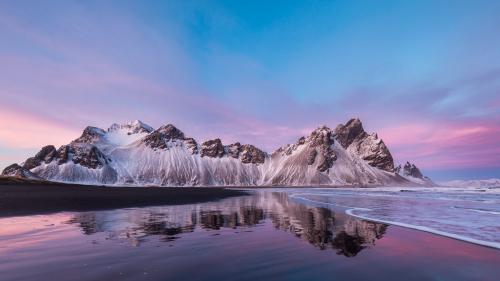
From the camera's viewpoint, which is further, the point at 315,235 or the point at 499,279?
the point at 315,235

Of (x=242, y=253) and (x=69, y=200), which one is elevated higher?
(x=69, y=200)

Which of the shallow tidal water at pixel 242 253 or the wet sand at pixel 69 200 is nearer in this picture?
the shallow tidal water at pixel 242 253

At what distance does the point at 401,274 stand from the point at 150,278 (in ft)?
23.4

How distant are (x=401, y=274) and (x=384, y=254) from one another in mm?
3018

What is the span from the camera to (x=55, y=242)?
50.0ft

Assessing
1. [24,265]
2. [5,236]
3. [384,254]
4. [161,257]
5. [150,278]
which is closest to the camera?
[150,278]

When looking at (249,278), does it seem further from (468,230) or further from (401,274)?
(468,230)

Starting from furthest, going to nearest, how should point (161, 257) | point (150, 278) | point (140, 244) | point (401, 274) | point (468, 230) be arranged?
point (468, 230) < point (140, 244) < point (161, 257) < point (401, 274) < point (150, 278)

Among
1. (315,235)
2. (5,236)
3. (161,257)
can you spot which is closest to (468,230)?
(315,235)

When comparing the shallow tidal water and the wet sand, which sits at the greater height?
the wet sand

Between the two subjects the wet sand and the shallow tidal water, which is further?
the wet sand

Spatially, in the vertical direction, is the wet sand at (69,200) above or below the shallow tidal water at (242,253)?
above

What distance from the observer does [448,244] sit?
15383 millimetres

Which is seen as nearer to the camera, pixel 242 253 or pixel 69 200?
pixel 242 253
